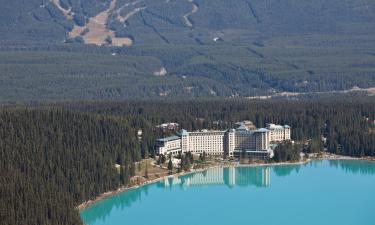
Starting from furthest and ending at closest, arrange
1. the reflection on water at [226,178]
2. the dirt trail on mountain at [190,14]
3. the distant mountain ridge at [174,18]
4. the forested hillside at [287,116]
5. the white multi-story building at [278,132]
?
the dirt trail on mountain at [190,14]
the distant mountain ridge at [174,18]
the white multi-story building at [278,132]
the forested hillside at [287,116]
the reflection on water at [226,178]

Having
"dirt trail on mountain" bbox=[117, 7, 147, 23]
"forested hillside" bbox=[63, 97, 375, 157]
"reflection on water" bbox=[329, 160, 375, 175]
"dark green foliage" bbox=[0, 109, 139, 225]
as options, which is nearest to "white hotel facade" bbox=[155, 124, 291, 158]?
"forested hillside" bbox=[63, 97, 375, 157]

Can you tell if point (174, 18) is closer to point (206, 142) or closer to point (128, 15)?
point (128, 15)

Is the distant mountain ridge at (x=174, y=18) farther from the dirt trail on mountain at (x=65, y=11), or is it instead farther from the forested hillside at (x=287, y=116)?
the forested hillside at (x=287, y=116)

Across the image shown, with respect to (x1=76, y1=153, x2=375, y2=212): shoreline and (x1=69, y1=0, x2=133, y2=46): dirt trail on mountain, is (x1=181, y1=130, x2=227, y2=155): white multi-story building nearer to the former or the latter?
(x1=76, y1=153, x2=375, y2=212): shoreline

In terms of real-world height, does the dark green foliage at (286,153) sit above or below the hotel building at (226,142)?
below

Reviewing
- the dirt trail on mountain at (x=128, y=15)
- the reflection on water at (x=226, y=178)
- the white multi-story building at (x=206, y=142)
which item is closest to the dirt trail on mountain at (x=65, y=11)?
the dirt trail on mountain at (x=128, y=15)

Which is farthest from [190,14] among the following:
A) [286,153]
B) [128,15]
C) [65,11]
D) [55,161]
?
A: [55,161]
